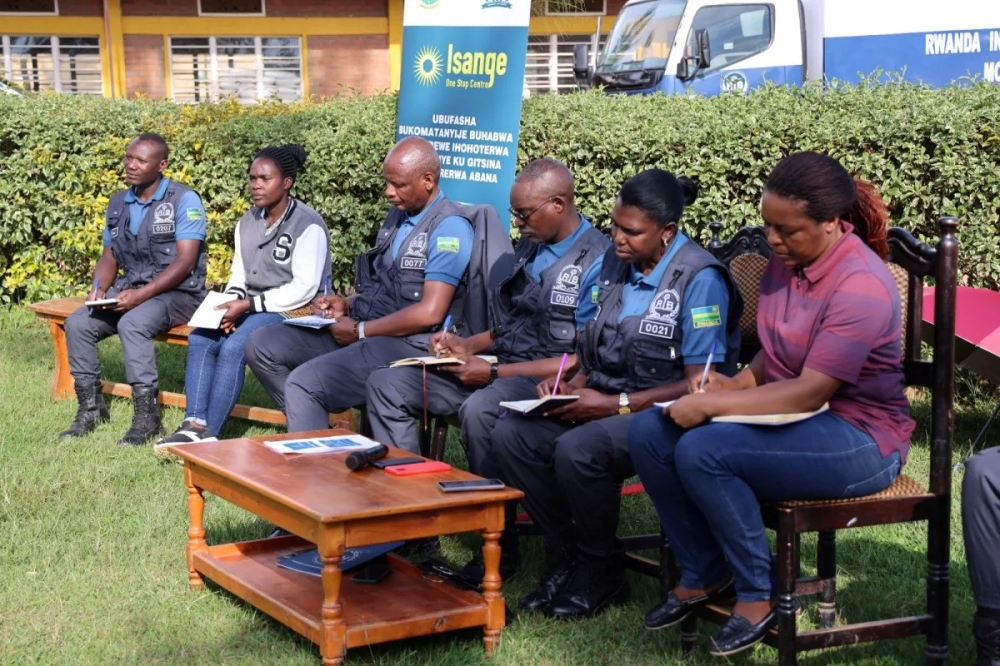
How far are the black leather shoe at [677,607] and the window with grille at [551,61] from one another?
66.8 feet

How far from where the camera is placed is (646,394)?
4.33 metres

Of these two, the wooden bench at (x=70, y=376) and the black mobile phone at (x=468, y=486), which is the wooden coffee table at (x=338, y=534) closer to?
the black mobile phone at (x=468, y=486)

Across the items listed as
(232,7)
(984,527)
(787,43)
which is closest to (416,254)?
(984,527)

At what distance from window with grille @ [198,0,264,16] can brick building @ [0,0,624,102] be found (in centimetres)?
2

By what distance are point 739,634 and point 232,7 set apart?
21.7 m

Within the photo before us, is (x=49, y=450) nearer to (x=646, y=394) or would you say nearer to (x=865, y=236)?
(x=646, y=394)

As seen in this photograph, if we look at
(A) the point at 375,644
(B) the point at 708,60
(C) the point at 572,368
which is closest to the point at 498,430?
(C) the point at 572,368

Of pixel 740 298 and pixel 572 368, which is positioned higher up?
pixel 740 298

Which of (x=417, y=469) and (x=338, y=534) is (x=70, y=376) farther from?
(x=338, y=534)

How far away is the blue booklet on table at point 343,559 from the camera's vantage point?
4.42m

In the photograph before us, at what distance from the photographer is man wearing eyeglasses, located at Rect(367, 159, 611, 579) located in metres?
4.87

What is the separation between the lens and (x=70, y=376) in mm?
7969

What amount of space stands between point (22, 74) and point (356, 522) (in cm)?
2211

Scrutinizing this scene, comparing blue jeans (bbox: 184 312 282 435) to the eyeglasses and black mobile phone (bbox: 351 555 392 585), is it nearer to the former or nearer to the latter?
the eyeglasses
